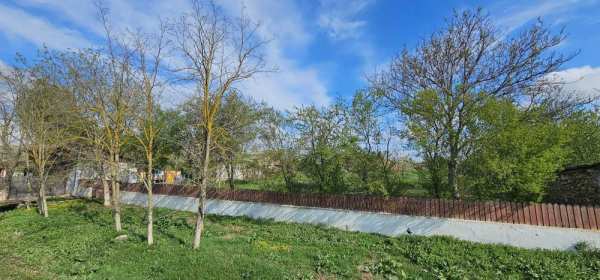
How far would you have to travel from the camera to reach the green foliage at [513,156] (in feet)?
29.2

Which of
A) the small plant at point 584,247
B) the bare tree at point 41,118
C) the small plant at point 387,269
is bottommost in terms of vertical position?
the small plant at point 387,269

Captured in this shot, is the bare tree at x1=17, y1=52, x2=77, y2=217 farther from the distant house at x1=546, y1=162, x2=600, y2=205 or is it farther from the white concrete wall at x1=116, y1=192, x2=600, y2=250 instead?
the distant house at x1=546, y1=162, x2=600, y2=205

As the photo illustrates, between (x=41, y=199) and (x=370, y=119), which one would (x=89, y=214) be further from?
(x=370, y=119)

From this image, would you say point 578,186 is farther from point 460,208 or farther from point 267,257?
point 267,257

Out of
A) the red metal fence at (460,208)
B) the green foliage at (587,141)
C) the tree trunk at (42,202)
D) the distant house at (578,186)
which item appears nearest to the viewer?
the red metal fence at (460,208)

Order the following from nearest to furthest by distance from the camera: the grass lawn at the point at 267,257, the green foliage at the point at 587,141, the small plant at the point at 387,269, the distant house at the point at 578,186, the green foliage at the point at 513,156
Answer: the grass lawn at the point at 267,257, the small plant at the point at 387,269, the green foliage at the point at 513,156, the distant house at the point at 578,186, the green foliage at the point at 587,141

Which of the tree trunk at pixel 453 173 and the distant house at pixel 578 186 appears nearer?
the distant house at pixel 578 186

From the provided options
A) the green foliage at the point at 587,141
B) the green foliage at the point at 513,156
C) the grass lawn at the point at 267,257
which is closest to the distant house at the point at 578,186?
the green foliage at the point at 513,156

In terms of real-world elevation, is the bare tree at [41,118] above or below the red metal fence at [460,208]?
above

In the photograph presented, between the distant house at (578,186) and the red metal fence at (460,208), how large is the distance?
163 cm

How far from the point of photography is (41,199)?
1462 cm

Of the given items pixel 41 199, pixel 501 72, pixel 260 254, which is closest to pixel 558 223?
pixel 501 72

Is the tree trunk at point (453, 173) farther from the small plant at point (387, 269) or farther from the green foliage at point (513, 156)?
the small plant at point (387, 269)

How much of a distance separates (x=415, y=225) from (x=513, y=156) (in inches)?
143
